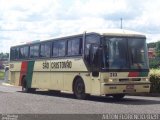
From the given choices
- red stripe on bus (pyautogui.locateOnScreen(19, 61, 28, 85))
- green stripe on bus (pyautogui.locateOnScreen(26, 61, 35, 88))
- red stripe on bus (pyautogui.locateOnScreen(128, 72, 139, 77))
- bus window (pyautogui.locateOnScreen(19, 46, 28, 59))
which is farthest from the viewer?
bus window (pyautogui.locateOnScreen(19, 46, 28, 59))

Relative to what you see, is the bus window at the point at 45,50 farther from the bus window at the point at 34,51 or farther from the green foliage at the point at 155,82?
the green foliage at the point at 155,82

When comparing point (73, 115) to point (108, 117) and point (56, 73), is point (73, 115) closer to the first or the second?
point (108, 117)

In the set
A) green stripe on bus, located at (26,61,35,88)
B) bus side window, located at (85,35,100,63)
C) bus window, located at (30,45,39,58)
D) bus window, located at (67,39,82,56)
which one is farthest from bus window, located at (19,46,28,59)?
bus side window, located at (85,35,100,63)

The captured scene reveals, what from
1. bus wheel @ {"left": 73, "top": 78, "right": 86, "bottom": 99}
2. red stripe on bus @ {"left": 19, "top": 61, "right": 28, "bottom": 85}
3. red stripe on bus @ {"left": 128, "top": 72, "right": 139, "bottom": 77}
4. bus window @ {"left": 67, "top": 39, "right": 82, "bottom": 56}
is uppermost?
bus window @ {"left": 67, "top": 39, "right": 82, "bottom": 56}

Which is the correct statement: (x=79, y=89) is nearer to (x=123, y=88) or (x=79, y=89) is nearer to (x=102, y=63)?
(x=102, y=63)

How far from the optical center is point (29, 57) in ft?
92.3

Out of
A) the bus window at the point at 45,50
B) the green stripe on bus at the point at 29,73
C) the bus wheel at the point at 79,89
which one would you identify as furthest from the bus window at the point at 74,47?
the green stripe on bus at the point at 29,73

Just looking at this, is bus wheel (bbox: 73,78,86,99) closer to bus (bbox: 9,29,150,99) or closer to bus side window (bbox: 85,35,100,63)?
bus (bbox: 9,29,150,99)

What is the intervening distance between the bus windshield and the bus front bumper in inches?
30.0

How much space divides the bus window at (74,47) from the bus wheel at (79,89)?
1315mm

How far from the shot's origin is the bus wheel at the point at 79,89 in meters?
21.6

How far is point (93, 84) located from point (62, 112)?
5581 mm

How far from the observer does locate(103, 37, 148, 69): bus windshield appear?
20000mm

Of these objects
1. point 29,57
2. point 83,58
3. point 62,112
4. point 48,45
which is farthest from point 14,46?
point 62,112
